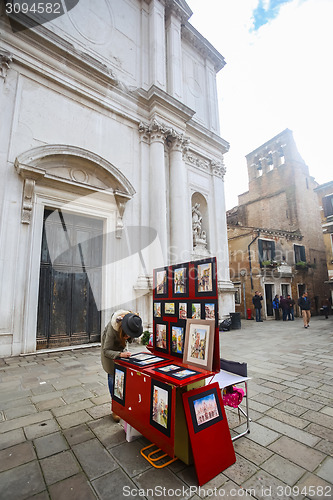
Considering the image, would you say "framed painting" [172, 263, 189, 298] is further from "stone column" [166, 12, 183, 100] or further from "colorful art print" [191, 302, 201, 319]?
"stone column" [166, 12, 183, 100]

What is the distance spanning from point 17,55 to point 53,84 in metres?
0.99

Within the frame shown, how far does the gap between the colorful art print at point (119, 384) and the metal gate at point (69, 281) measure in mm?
4447

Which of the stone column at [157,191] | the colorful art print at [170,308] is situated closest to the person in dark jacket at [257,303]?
the stone column at [157,191]

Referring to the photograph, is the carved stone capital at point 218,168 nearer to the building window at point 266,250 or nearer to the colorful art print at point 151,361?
the building window at point 266,250

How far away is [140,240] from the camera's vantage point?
337 inches

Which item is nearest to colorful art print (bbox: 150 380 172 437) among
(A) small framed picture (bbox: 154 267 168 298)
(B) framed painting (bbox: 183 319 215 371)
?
(B) framed painting (bbox: 183 319 215 371)

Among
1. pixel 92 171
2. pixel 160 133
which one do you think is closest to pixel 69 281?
pixel 92 171

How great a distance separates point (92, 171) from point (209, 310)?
6.47 m

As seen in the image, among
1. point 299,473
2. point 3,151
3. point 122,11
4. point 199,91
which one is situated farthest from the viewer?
point 199,91

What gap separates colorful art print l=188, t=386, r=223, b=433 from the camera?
211 centimetres

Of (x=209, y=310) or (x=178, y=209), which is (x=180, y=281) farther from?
(x=178, y=209)

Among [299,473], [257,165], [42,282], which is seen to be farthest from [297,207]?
[299,473]

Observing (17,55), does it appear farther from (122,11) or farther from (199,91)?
(199,91)

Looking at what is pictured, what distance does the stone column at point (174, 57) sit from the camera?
1038 cm
